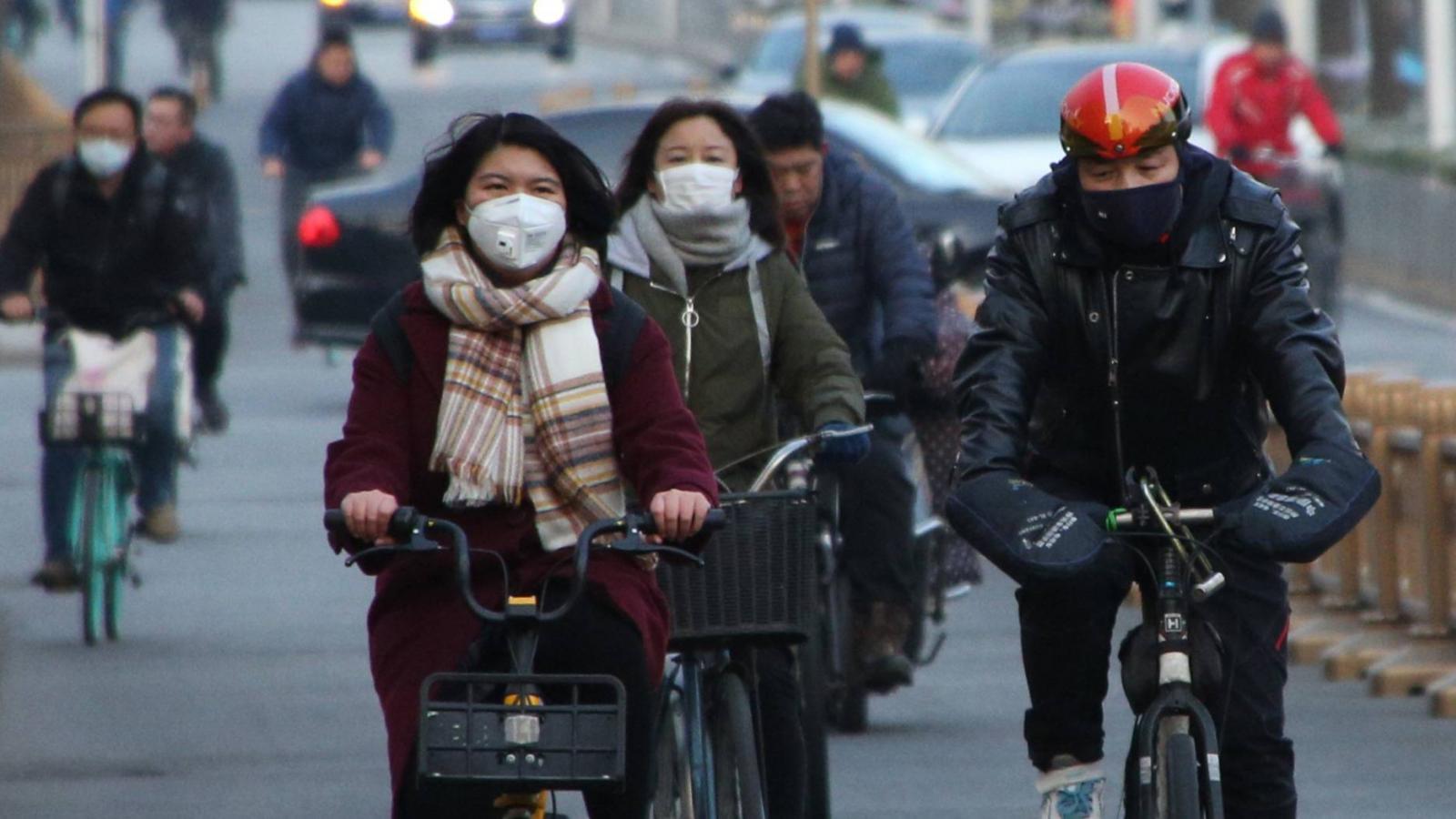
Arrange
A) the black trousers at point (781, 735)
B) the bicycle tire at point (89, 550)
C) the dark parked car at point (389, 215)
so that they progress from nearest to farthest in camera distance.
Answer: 1. the black trousers at point (781, 735)
2. the bicycle tire at point (89, 550)
3. the dark parked car at point (389, 215)

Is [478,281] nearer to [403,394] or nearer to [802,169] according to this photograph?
[403,394]

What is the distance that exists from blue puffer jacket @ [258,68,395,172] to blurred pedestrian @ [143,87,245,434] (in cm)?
393

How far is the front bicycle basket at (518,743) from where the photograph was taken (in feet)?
15.8

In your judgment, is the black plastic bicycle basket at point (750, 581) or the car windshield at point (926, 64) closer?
the black plastic bicycle basket at point (750, 581)

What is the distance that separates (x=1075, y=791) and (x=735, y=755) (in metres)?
0.65

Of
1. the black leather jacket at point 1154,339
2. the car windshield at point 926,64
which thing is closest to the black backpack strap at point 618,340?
the black leather jacket at point 1154,339

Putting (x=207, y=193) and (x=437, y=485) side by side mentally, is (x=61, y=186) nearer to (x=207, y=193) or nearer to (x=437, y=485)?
(x=207, y=193)

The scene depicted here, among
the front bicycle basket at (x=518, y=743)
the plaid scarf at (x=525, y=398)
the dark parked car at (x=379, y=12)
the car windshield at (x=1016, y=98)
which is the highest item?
the dark parked car at (x=379, y=12)

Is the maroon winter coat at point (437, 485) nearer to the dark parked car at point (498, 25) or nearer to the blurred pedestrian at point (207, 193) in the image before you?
the blurred pedestrian at point (207, 193)

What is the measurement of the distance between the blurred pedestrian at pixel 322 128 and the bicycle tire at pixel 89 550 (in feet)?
32.7

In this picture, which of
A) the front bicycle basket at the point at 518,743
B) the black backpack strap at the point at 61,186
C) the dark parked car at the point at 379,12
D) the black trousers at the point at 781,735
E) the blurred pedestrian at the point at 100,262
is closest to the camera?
the front bicycle basket at the point at 518,743

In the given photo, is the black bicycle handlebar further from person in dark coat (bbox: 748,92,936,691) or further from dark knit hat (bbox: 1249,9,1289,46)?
dark knit hat (bbox: 1249,9,1289,46)

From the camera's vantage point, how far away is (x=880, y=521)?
8641 mm

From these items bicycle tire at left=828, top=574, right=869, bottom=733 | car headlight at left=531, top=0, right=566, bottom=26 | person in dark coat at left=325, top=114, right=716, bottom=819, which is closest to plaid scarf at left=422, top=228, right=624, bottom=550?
person in dark coat at left=325, top=114, right=716, bottom=819
